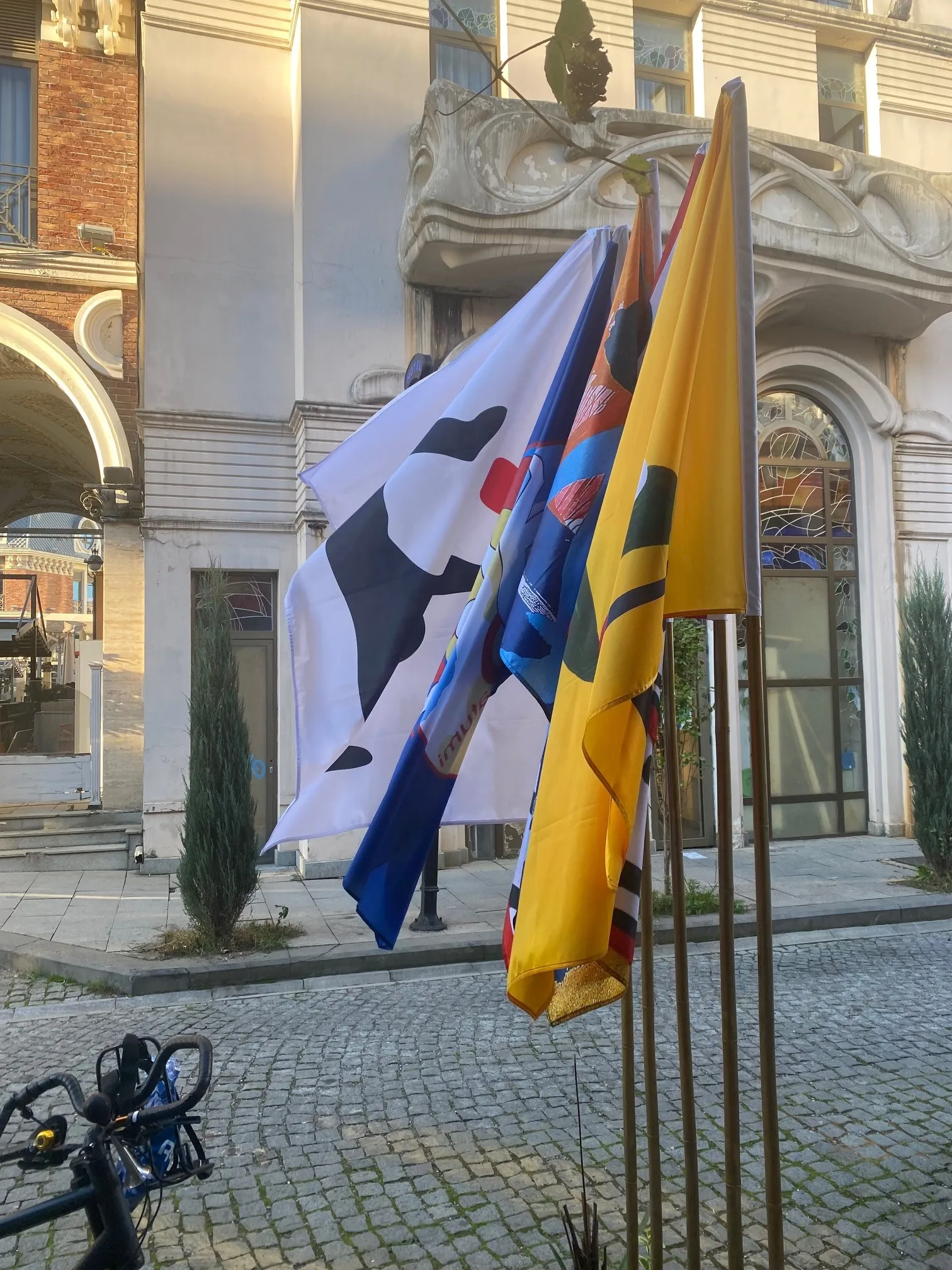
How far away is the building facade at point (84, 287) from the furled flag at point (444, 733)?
10.6 meters

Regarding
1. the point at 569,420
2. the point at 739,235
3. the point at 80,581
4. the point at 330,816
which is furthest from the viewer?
the point at 80,581

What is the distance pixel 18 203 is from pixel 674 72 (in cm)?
951

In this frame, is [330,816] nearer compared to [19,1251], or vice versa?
[330,816]

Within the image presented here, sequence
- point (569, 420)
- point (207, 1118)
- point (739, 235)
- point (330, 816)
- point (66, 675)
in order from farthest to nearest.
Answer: point (66, 675), point (207, 1118), point (330, 816), point (569, 420), point (739, 235)

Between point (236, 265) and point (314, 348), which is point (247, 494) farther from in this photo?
point (236, 265)

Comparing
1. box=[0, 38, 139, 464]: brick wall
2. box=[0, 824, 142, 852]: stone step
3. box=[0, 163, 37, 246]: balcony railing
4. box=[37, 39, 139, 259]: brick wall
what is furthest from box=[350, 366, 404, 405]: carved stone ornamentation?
box=[0, 163, 37, 246]: balcony railing

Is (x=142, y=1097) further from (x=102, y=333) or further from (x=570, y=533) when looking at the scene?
(x=102, y=333)

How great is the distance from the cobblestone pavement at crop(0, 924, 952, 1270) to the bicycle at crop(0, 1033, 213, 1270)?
2.76 ft

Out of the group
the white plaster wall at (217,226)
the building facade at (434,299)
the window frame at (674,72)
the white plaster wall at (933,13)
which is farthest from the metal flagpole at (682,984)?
the white plaster wall at (933,13)


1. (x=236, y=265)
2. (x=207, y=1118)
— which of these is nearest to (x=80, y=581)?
(x=236, y=265)

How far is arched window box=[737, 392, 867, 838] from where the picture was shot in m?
12.6

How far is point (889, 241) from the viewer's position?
37.6 feet

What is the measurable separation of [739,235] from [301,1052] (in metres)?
4.76

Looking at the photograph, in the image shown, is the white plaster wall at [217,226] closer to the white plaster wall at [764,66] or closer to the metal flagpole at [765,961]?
the white plaster wall at [764,66]
